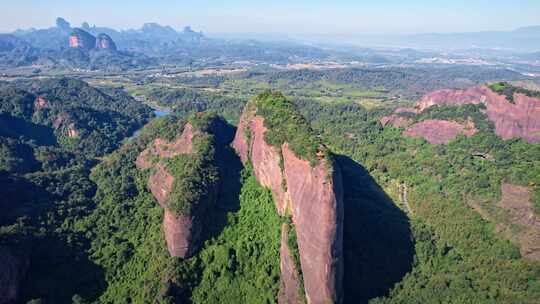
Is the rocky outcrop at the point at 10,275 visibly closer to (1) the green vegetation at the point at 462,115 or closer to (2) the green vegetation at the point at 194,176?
(2) the green vegetation at the point at 194,176

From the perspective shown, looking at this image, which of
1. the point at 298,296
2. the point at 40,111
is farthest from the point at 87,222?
the point at 40,111

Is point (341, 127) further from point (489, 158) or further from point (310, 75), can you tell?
point (310, 75)

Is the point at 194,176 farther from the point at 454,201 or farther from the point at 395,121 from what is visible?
the point at 395,121

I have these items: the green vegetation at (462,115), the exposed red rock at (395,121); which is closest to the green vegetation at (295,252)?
the green vegetation at (462,115)

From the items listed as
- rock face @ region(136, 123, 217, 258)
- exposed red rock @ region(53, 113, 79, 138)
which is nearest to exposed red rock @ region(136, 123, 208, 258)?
rock face @ region(136, 123, 217, 258)

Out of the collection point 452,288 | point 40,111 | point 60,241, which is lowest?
point 452,288
